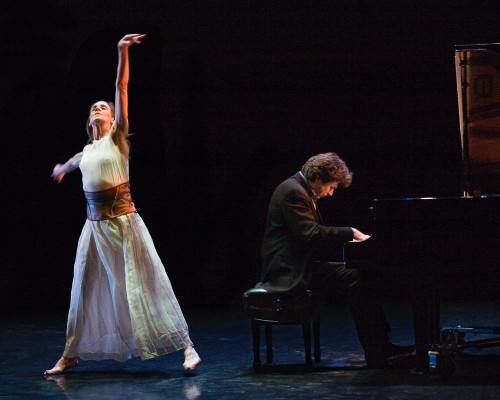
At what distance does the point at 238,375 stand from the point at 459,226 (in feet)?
4.19

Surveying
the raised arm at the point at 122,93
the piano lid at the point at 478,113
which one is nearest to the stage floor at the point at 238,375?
the piano lid at the point at 478,113

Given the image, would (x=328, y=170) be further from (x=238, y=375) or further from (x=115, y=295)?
(x=115, y=295)

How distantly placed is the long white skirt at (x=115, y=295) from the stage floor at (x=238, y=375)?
16 centimetres

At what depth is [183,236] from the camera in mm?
7297

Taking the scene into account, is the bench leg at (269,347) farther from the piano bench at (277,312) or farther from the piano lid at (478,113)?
the piano lid at (478,113)

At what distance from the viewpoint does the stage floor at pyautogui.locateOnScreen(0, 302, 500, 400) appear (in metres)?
3.99

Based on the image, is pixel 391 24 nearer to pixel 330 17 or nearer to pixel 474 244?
pixel 330 17

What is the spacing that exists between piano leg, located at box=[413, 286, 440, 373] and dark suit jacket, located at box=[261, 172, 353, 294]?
0.56 metres

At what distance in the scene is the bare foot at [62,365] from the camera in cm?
459

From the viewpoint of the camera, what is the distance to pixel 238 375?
446 cm

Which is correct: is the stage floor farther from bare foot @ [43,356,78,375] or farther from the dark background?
the dark background

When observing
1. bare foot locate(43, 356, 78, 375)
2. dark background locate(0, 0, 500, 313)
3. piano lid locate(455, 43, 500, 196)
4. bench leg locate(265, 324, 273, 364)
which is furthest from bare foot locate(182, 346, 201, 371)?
dark background locate(0, 0, 500, 313)

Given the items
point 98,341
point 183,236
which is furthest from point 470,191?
point 183,236

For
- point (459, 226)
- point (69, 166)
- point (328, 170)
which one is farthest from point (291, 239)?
point (69, 166)
